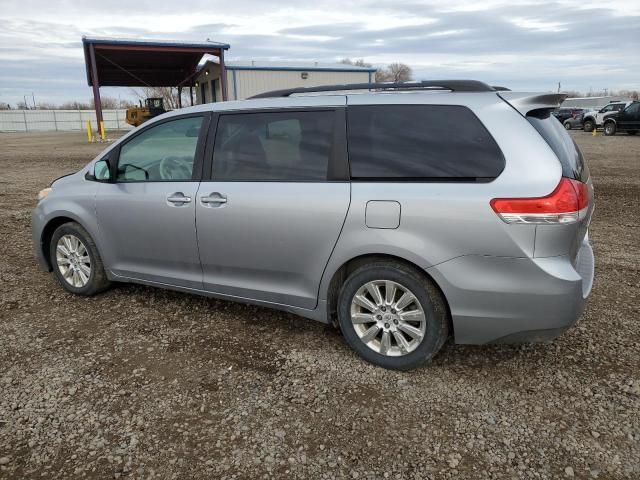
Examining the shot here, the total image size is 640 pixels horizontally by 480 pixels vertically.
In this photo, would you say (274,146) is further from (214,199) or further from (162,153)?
(162,153)

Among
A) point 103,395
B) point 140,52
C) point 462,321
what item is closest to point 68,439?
point 103,395

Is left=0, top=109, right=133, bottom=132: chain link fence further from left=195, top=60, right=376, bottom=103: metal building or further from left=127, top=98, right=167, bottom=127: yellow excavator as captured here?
left=195, top=60, right=376, bottom=103: metal building

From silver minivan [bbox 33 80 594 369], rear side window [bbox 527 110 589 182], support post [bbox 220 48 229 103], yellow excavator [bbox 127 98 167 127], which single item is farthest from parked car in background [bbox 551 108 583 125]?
silver minivan [bbox 33 80 594 369]

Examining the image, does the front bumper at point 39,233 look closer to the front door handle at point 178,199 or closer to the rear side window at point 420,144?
the front door handle at point 178,199

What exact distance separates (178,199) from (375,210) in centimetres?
158

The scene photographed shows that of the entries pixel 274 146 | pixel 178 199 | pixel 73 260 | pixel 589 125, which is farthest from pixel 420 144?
pixel 589 125

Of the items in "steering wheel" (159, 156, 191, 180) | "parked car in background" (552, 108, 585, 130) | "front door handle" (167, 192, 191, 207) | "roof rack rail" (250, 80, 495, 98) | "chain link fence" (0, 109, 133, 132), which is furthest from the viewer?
"chain link fence" (0, 109, 133, 132)

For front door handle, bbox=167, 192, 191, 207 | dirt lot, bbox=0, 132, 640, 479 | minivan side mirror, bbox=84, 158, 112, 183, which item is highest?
minivan side mirror, bbox=84, 158, 112, 183

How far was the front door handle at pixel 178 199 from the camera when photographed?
3809mm

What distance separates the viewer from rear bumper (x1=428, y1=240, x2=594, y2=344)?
2.82m

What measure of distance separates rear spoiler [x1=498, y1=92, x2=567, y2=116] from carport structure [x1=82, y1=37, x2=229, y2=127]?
2463cm

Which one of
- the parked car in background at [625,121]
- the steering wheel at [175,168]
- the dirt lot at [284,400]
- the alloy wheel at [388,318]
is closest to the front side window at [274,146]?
the steering wheel at [175,168]

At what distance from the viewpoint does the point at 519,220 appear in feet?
9.10

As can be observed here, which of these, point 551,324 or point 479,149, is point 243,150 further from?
point 551,324
